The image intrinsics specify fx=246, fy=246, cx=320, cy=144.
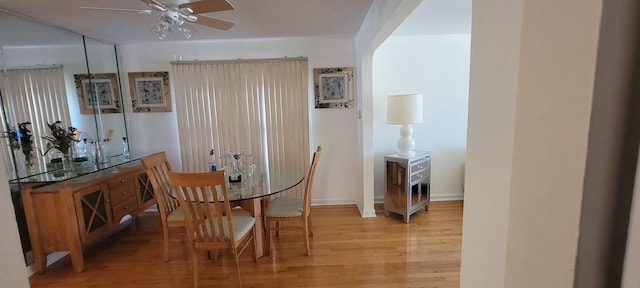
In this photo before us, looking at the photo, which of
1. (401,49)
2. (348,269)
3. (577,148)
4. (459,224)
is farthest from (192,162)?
(577,148)

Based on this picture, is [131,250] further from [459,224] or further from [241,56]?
[459,224]

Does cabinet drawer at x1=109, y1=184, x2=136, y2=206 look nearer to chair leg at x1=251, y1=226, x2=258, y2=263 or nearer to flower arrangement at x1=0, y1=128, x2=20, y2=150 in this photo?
flower arrangement at x1=0, y1=128, x2=20, y2=150

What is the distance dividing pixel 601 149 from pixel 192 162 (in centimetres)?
354

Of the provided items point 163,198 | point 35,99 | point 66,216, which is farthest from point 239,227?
point 35,99

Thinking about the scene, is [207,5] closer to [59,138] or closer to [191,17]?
[191,17]

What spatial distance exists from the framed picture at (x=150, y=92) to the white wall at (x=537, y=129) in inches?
137

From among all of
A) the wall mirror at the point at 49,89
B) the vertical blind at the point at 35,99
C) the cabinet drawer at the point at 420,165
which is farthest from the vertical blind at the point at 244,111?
the cabinet drawer at the point at 420,165

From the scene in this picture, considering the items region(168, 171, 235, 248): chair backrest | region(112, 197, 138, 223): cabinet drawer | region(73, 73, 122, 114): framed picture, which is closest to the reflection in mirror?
region(73, 73, 122, 114): framed picture

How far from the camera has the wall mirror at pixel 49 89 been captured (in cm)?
200

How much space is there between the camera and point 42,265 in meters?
2.06

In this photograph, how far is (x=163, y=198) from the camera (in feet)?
6.86

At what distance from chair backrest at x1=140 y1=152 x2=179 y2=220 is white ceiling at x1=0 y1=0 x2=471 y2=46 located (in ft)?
4.09

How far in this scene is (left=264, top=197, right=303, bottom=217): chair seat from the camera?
7.20 ft

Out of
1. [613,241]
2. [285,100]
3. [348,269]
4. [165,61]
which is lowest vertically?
[348,269]
